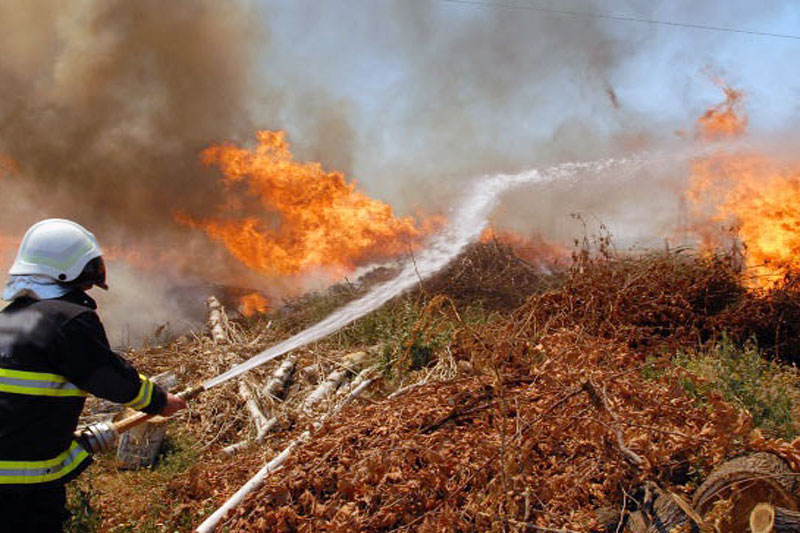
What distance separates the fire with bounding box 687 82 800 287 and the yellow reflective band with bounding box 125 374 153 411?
7684 mm

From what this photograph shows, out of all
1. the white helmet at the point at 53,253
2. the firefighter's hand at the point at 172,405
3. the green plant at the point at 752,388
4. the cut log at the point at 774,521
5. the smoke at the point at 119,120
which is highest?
the smoke at the point at 119,120

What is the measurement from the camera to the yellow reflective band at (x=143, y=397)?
3.20 m

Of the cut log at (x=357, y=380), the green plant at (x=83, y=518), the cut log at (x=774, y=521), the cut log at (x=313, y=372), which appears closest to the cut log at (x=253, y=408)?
the cut log at (x=313, y=372)

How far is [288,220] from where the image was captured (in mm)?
12305

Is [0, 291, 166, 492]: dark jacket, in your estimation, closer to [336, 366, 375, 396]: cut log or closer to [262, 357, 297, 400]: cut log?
[336, 366, 375, 396]: cut log

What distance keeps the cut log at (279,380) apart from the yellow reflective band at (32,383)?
407cm

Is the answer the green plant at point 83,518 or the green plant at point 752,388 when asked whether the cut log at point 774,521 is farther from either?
the green plant at point 83,518

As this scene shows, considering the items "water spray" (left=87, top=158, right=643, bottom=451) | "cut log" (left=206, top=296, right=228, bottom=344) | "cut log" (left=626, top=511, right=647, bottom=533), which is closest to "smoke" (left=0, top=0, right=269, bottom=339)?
"cut log" (left=206, top=296, right=228, bottom=344)

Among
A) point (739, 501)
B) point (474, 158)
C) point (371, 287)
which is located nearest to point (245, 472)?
point (739, 501)

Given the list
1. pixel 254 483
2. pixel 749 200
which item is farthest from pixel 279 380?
pixel 749 200

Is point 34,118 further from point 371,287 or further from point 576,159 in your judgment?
point 576,159

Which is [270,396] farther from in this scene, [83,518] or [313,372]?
[83,518]

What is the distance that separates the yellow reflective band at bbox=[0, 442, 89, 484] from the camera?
288cm

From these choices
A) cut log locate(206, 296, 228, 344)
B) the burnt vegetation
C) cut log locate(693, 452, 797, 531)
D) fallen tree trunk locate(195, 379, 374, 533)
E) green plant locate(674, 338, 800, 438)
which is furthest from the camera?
cut log locate(206, 296, 228, 344)
